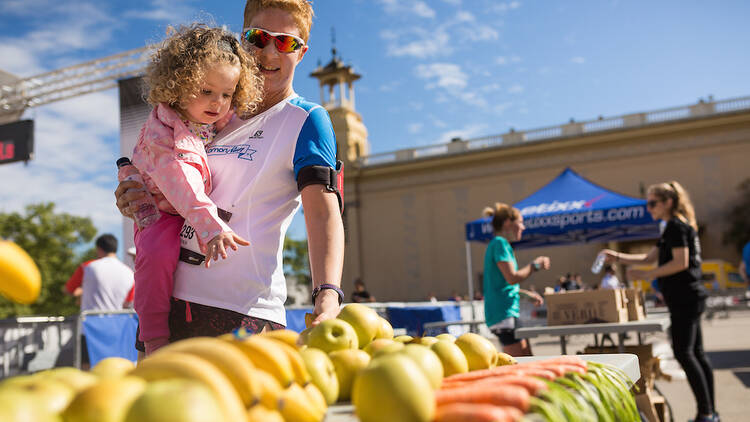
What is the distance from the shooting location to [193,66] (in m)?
1.76

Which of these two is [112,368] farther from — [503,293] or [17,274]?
[503,293]

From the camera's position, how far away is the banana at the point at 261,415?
2.66 ft

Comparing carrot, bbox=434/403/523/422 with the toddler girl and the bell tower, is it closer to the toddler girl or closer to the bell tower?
the toddler girl

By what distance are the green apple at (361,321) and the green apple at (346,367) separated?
0.79ft

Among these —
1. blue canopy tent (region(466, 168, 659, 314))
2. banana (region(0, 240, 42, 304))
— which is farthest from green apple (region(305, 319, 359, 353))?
blue canopy tent (region(466, 168, 659, 314))

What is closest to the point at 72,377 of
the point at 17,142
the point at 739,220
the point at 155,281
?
the point at 155,281

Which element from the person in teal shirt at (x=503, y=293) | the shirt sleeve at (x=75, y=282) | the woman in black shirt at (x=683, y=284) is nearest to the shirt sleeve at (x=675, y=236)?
the woman in black shirt at (x=683, y=284)

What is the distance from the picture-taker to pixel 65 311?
4538 cm

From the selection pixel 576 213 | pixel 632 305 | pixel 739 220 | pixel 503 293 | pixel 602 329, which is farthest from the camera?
pixel 739 220

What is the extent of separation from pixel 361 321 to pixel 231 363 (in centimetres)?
72

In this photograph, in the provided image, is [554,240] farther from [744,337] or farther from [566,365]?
[566,365]

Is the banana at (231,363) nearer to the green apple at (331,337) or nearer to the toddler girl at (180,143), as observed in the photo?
the green apple at (331,337)

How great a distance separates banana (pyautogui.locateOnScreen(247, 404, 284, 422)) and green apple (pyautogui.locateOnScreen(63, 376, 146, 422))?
0.52ft

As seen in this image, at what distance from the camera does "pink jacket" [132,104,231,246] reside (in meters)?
1.63
